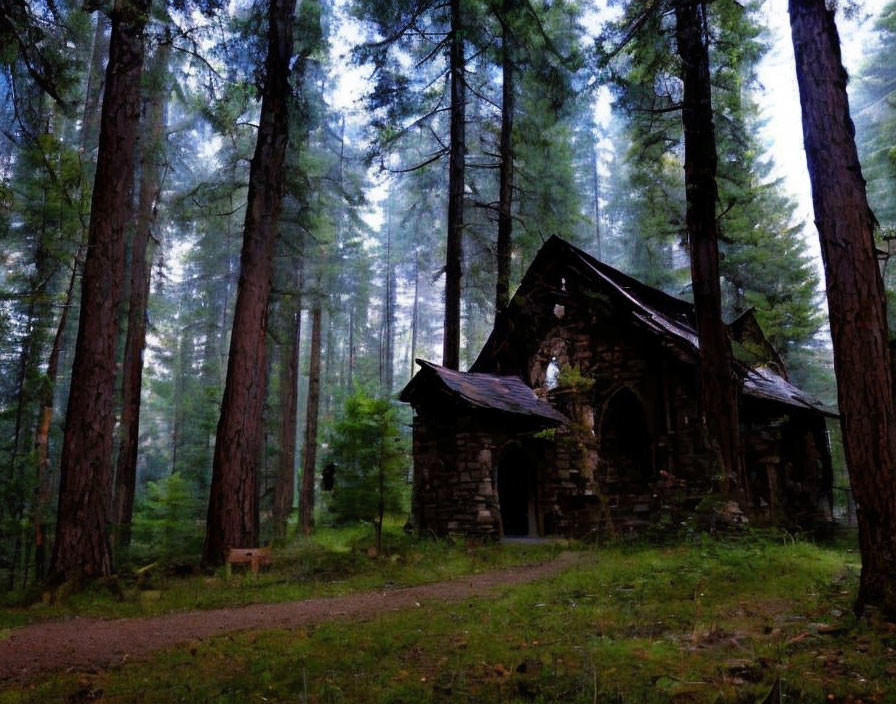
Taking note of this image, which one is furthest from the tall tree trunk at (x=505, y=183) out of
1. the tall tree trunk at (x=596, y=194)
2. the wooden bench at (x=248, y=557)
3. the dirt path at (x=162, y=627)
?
the tall tree trunk at (x=596, y=194)

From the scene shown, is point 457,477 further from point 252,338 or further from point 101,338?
point 101,338

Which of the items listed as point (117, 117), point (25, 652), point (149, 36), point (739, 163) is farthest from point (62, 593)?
point (739, 163)

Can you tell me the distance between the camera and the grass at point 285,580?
292 inches

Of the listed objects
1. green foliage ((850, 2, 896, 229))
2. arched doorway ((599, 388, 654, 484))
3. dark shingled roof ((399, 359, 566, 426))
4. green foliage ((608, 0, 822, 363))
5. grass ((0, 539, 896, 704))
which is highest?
green foliage ((850, 2, 896, 229))

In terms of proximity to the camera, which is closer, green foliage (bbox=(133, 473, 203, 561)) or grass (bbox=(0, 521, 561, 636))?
grass (bbox=(0, 521, 561, 636))

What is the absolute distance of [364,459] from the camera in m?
16.6

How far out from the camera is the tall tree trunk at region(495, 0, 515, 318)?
18.0 meters

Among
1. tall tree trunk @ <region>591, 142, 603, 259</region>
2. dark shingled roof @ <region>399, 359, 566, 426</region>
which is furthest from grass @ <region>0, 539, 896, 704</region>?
tall tree trunk @ <region>591, 142, 603, 259</region>

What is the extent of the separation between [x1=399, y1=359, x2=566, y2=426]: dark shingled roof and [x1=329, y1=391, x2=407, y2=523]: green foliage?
1325 millimetres

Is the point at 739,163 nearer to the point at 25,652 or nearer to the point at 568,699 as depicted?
the point at 568,699

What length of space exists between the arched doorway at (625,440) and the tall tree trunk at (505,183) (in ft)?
14.8

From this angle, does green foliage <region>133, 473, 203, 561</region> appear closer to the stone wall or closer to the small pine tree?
the small pine tree

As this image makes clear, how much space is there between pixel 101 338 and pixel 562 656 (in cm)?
788

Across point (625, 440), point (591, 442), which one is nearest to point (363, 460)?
point (591, 442)
